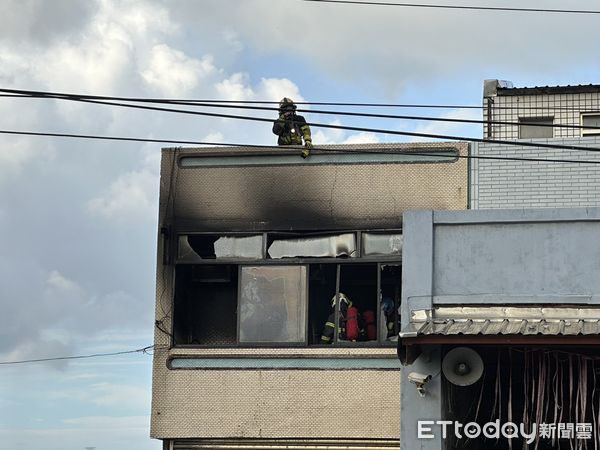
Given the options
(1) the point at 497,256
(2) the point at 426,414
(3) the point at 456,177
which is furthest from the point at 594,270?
(3) the point at 456,177

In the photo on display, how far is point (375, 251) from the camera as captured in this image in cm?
1798

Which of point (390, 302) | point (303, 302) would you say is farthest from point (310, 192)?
point (390, 302)

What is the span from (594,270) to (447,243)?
72.9 inches

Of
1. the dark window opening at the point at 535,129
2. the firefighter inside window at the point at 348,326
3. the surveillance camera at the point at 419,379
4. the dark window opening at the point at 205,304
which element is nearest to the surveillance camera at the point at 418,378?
the surveillance camera at the point at 419,379

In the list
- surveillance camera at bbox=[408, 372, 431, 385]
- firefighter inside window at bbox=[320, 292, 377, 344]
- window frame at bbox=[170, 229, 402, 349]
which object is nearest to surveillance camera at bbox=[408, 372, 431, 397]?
surveillance camera at bbox=[408, 372, 431, 385]

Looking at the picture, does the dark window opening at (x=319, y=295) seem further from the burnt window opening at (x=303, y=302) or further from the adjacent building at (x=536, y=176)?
the adjacent building at (x=536, y=176)

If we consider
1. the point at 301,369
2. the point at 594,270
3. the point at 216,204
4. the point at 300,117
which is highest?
the point at 300,117

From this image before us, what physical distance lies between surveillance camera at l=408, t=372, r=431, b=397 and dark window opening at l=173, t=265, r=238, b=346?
5.50 meters

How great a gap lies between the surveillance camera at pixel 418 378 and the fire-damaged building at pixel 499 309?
12 mm

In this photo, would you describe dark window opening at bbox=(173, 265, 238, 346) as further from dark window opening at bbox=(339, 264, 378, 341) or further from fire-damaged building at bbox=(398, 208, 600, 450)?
fire-damaged building at bbox=(398, 208, 600, 450)

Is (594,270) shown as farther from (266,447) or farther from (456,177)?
(266,447)

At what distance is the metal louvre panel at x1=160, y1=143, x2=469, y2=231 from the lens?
1809 cm

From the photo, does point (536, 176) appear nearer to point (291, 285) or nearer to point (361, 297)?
point (361, 297)

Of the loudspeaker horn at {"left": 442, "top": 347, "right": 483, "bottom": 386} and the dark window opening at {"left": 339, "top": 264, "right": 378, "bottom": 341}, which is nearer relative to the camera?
the loudspeaker horn at {"left": 442, "top": 347, "right": 483, "bottom": 386}
